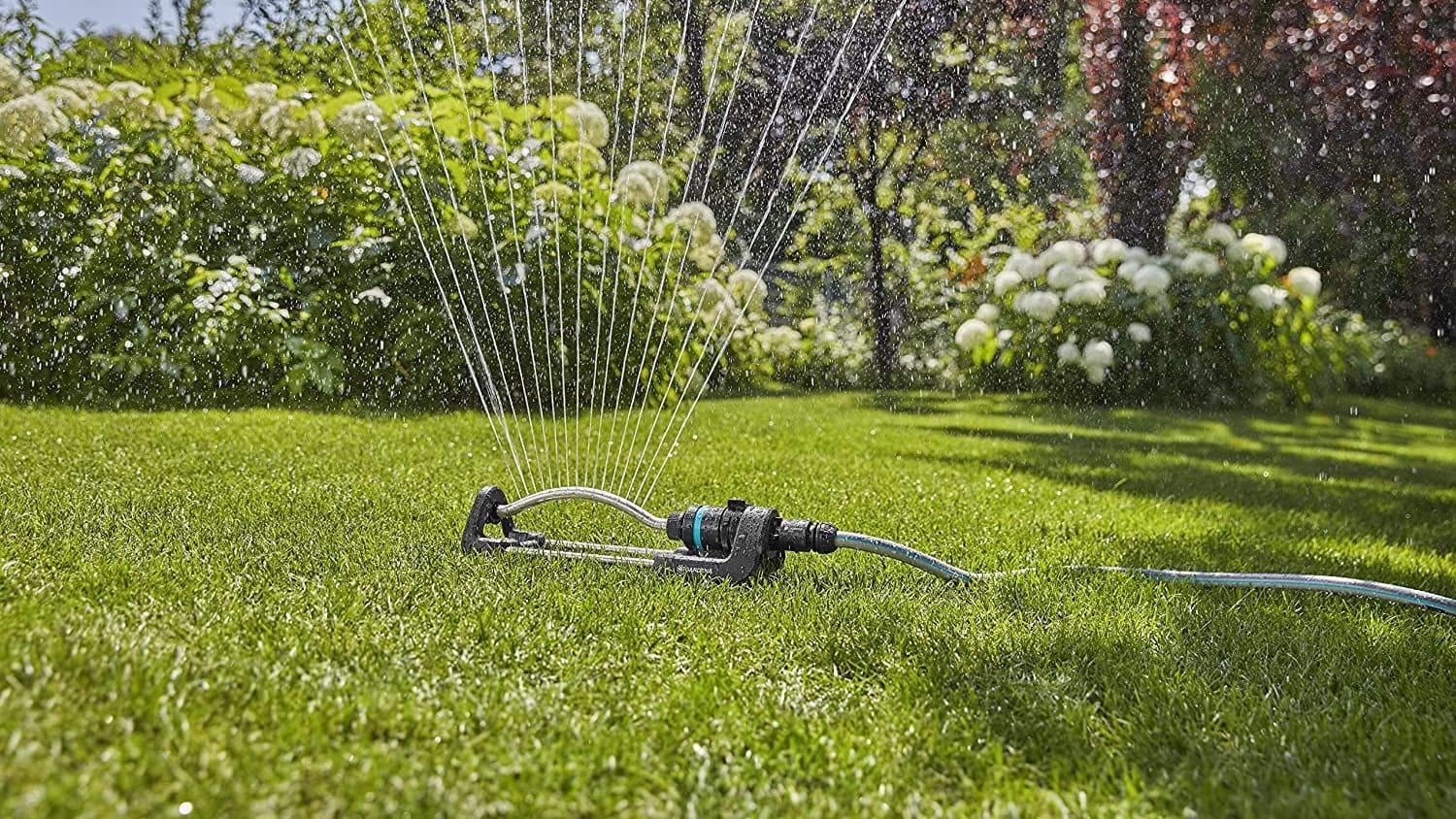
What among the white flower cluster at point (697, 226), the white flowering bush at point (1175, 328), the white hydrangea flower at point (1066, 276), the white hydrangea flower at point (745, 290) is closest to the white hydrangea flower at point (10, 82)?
the white flower cluster at point (697, 226)

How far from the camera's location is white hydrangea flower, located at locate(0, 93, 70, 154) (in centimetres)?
468

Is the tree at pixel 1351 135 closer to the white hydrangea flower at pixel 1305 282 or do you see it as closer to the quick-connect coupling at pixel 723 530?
the white hydrangea flower at pixel 1305 282

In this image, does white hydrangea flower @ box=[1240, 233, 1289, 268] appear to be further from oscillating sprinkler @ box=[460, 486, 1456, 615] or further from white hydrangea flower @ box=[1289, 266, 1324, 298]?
oscillating sprinkler @ box=[460, 486, 1456, 615]

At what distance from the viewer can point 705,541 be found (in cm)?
206

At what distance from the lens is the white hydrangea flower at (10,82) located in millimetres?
5168

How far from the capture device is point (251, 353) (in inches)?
179

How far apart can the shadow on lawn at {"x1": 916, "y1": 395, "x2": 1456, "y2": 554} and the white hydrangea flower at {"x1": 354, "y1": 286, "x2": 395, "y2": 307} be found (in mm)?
2245

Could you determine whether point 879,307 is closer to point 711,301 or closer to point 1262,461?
point 711,301

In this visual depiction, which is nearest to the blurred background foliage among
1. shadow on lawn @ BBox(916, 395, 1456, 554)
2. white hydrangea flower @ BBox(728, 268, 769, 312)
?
white hydrangea flower @ BBox(728, 268, 769, 312)

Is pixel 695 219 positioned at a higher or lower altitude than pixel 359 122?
lower

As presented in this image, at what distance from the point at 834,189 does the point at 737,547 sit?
6.50 metres

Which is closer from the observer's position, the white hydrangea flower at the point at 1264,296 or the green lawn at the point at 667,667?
the green lawn at the point at 667,667

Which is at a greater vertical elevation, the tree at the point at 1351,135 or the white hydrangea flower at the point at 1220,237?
the tree at the point at 1351,135

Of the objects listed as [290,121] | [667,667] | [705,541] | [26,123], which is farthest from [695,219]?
[667,667]
